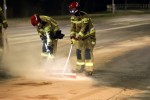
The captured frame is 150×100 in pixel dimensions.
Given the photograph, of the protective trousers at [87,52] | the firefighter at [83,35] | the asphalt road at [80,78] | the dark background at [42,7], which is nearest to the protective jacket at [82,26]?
the firefighter at [83,35]

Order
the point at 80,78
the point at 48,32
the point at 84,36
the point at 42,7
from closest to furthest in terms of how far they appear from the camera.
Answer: the point at 80,78
the point at 84,36
the point at 48,32
the point at 42,7

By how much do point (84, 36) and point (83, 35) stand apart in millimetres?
78

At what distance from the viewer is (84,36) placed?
10766mm

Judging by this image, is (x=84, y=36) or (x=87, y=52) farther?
(x=87, y=52)

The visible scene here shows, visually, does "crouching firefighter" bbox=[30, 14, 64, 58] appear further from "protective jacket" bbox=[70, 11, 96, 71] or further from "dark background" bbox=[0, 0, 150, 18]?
"dark background" bbox=[0, 0, 150, 18]

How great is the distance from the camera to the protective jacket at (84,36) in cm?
1070

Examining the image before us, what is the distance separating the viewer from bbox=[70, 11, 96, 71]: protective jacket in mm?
10695

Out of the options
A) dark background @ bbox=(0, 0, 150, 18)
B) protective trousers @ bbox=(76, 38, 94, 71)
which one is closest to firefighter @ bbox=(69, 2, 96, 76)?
protective trousers @ bbox=(76, 38, 94, 71)

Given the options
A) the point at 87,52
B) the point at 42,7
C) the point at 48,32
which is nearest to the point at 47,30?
the point at 48,32

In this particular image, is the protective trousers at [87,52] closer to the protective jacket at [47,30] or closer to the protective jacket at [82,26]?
the protective jacket at [82,26]

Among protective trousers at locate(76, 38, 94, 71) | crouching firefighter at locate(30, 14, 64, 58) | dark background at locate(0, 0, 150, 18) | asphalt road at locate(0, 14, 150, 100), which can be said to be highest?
crouching firefighter at locate(30, 14, 64, 58)

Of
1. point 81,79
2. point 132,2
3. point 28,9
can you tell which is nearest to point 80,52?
point 81,79

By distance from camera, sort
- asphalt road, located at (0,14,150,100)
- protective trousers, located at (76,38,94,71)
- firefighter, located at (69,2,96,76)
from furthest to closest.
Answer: protective trousers, located at (76,38,94,71)
firefighter, located at (69,2,96,76)
asphalt road, located at (0,14,150,100)

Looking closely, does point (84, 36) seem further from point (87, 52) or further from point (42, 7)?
point (42, 7)
